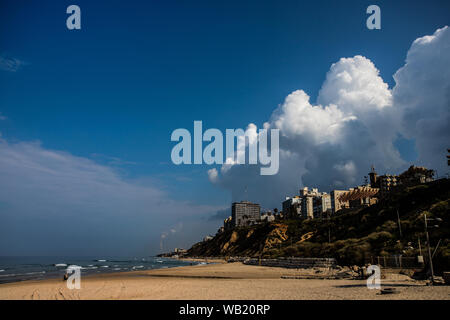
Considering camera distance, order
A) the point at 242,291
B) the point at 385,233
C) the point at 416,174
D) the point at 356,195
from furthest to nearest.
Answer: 1. the point at 356,195
2. the point at 416,174
3. the point at 385,233
4. the point at 242,291

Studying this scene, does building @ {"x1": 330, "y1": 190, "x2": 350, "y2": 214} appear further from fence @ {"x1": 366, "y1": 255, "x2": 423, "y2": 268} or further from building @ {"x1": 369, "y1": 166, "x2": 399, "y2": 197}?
fence @ {"x1": 366, "y1": 255, "x2": 423, "y2": 268}

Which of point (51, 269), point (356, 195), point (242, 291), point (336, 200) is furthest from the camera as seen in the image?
point (336, 200)


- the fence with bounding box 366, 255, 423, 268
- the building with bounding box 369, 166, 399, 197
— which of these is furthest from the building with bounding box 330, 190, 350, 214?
the fence with bounding box 366, 255, 423, 268

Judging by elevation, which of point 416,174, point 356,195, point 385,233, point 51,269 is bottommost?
point 51,269

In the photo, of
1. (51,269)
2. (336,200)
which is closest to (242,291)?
(51,269)

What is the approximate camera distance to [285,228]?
11369 cm

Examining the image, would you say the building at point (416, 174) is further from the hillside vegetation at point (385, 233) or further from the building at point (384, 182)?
the hillside vegetation at point (385, 233)

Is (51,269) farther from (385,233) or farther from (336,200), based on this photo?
(336,200)

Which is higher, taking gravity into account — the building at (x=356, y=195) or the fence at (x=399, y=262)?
the building at (x=356, y=195)

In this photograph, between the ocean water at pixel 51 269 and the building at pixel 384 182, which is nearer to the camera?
the ocean water at pixel 51 269

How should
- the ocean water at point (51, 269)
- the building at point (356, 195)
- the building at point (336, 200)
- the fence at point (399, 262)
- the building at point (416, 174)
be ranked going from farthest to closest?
the building at point (336, 200), the building at point (356, 195), the building at point (416, 174), the ocean water at point (51, 269), the fence at point (399, 262)

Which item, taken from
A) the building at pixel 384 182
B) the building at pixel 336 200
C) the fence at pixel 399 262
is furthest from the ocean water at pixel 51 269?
the building at pixel 384 182
